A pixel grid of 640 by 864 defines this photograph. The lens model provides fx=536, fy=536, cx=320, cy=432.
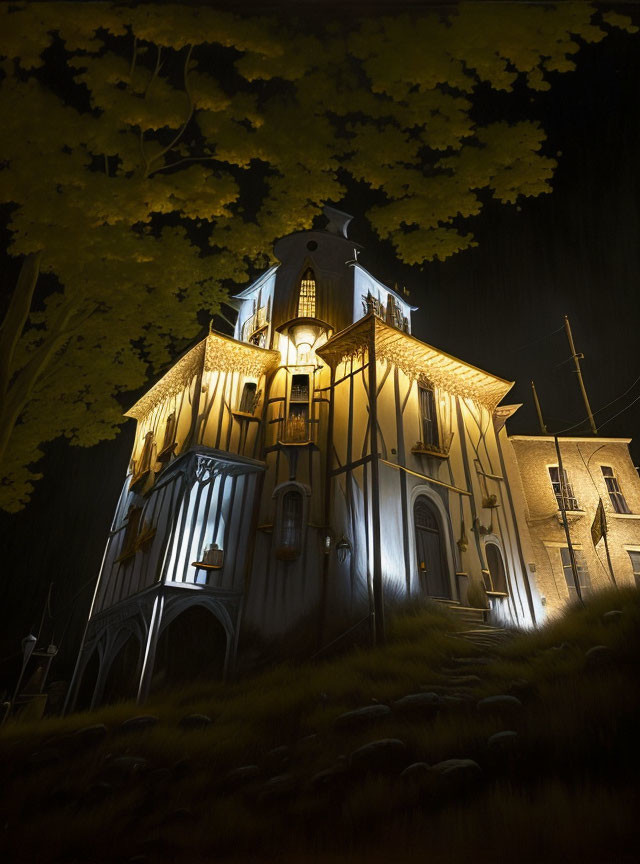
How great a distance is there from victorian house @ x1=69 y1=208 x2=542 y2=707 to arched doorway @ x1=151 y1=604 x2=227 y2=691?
54 mm

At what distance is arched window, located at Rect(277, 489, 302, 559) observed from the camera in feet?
54.4

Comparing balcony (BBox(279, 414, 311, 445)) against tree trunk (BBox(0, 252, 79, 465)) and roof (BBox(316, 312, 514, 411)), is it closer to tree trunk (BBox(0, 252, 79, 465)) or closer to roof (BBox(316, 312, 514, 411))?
roof (BBox(316, 312, 514, 411))

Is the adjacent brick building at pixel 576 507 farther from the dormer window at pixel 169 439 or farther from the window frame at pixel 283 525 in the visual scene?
the dormer window at pixel 169 439

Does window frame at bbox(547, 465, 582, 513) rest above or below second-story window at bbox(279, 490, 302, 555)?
above

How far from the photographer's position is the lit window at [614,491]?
22.6 m

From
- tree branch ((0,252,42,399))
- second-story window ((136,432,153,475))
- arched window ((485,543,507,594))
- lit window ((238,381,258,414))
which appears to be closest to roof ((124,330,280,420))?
lit window ((238,381,258,414))

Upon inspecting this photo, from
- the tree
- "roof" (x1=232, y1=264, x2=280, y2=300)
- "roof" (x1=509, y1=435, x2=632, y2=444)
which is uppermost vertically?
"roof" (x1=232, y1=264, x2=280, y2=300)

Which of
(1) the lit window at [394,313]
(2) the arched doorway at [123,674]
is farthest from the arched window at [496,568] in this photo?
(2) the arched doorway at [123,674]

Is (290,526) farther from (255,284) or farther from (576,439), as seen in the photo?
(576,439)

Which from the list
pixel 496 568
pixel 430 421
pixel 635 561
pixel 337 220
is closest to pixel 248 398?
pixel 430 421

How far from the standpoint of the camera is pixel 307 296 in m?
22.2

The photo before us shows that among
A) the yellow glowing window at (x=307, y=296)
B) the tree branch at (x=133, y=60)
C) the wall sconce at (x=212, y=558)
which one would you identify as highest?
the yellow glowing window at (x=307, y=296)

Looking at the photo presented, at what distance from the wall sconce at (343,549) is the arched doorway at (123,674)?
7072mm

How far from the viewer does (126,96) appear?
8.20 meters
